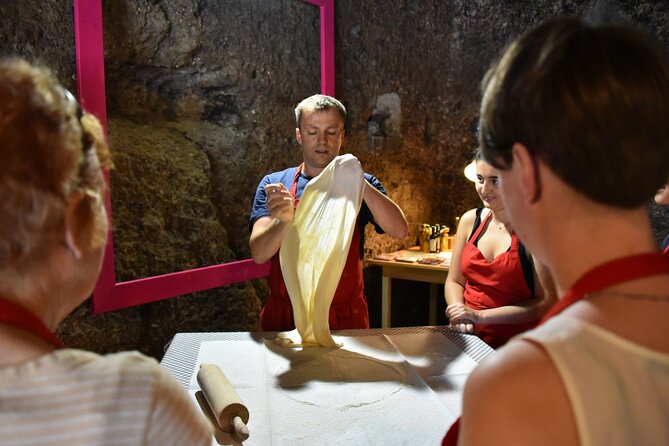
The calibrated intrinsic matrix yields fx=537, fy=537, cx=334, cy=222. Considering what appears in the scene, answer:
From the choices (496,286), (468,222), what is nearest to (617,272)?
(496,286)

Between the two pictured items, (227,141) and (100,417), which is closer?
(100,417)

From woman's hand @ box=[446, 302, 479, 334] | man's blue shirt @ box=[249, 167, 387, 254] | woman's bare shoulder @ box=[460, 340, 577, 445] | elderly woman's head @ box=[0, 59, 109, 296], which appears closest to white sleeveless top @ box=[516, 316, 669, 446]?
woman's bare shoulder @ box=[460, 340, 577, 445]

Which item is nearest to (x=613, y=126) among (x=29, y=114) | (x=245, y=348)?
(x=29, y=114)

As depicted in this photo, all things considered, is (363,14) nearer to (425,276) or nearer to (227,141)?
(227,141)

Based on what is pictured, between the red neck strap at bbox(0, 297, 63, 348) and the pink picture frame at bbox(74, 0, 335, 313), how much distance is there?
189 cm

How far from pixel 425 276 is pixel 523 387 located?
11.2 feet

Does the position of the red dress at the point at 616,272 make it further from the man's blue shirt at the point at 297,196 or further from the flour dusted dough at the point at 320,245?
the man's blue shirt at the point at 297,196

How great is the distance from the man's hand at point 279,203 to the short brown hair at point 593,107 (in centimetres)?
155

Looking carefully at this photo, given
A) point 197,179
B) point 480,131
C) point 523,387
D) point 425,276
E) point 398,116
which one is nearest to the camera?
point 523,387

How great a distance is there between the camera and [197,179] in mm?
3162

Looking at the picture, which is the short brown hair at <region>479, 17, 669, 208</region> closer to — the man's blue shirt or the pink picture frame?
the man's blue shirt

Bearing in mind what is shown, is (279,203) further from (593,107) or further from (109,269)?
(593,107)

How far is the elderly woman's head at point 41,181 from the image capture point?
2.12 ft

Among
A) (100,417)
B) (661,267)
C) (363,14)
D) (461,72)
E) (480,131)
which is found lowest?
(100,417)
